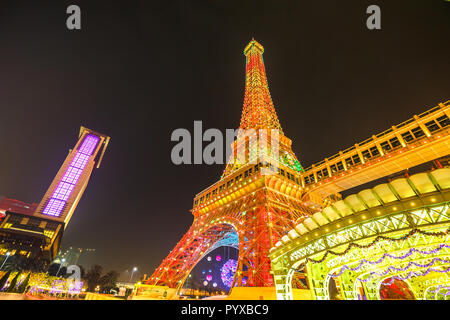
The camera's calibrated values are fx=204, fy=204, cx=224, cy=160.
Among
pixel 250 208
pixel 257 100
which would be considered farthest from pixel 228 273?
pixel 257 100

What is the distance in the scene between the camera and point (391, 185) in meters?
7.69

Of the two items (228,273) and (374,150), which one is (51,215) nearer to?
(228,273)

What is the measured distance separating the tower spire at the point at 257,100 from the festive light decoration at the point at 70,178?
5677 centimetres

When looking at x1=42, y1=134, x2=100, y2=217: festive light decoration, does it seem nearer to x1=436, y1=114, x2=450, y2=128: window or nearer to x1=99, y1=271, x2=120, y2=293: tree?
x1=99, y1=271, x2=120, y2=293: tree

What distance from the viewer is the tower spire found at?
35.6 m

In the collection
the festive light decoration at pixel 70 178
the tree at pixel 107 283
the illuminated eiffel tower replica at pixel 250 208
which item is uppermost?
the festive light decoration at pixel 70 178

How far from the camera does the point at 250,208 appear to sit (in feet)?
74.2

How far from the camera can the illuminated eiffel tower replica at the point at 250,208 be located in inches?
731

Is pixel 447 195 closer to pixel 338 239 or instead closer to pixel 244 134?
pixel 338 239

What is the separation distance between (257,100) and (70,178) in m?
61.0

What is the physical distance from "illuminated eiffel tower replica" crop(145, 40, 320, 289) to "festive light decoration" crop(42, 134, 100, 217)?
48.7 metres

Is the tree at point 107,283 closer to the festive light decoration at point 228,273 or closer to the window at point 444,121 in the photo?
the festive light decoration at point 228,273

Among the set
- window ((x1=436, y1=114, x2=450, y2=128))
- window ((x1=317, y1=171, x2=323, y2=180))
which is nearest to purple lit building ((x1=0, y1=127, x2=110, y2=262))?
window ((x1=317, y1=171, x2=323, y2=180))

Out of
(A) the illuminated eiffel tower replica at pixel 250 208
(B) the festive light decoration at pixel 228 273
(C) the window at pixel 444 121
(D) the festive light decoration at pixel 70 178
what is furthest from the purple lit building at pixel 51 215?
(C) the window at pixel 444 121
